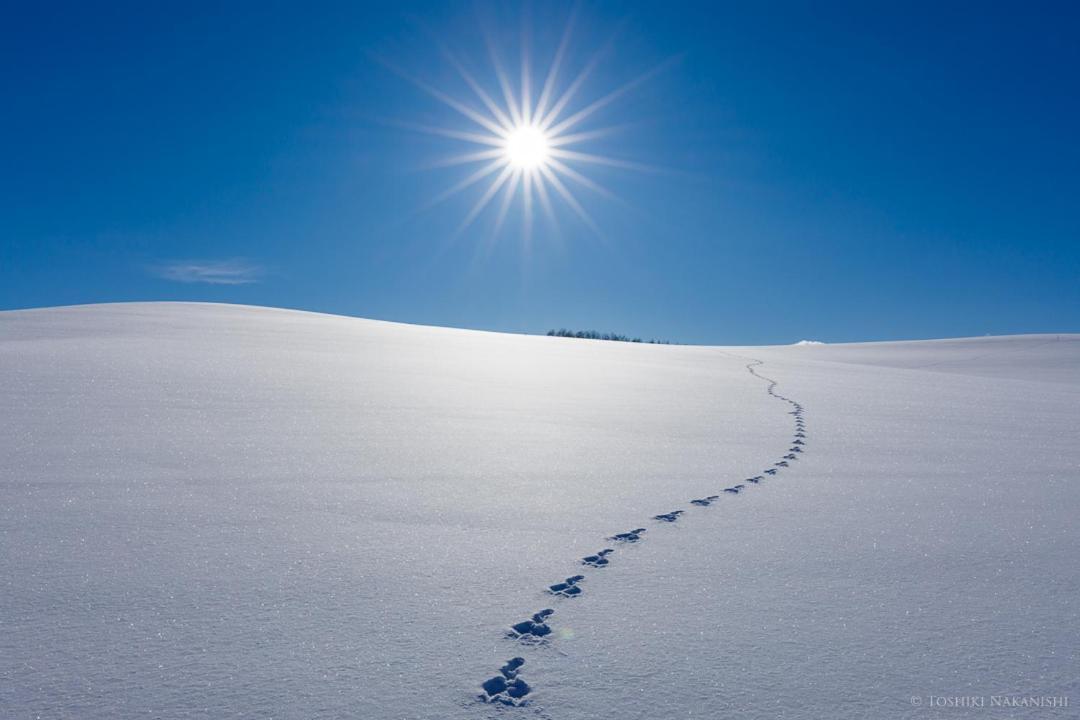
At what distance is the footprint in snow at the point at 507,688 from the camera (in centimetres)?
122

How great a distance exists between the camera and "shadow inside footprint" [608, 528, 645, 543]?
1.95m

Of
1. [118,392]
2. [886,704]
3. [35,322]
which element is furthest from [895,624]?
[35,322]

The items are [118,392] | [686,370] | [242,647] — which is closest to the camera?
[242,647]

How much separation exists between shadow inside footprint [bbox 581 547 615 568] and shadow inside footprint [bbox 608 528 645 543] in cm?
9

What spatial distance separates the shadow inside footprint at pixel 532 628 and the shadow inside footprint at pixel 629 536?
0.49 meters

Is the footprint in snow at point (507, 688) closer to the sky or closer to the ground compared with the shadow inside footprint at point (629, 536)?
closer to the ground

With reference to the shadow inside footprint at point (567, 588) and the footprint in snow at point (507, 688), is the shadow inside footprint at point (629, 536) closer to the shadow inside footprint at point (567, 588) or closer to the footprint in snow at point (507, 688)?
the shadow inside footprint at point (567, 588)

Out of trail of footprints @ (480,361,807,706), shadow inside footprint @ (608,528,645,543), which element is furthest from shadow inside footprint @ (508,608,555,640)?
shadow inside footprint @ (608,528,645,543)

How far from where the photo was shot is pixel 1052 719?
1.20 meters

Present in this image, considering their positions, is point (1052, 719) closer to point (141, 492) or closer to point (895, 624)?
point (895, 624)

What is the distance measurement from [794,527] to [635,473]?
0.71 m

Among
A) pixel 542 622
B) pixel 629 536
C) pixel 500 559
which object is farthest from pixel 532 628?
pixel 629 536

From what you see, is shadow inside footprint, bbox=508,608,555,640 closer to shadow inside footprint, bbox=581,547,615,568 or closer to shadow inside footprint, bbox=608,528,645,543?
shadow inside footprint, bbox=581,547,615,568

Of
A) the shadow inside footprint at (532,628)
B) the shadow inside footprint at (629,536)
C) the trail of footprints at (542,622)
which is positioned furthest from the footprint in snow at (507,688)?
the shadow inside footprint at (629,536)
